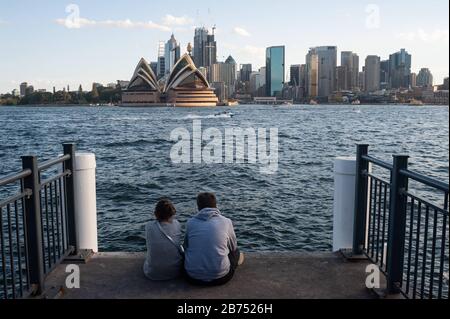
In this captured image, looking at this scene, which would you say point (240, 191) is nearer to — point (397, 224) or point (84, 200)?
point (84, 200)

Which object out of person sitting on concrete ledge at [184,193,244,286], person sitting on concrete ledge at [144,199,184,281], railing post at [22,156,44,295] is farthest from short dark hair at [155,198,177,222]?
railing post at [22,156,44,295]

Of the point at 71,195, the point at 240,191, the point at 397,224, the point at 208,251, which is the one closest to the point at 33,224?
the point at 71,195

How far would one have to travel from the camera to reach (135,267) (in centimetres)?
459

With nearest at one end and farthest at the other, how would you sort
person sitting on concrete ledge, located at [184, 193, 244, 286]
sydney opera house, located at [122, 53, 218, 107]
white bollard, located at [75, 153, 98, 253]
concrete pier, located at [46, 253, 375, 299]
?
concrete pier, located at [46, 253, 375, 299] < person sitting on concrete ledge, located at [184, 193, 244, 286] < white bollard, located at [75, 153, 98, 253] < sydney opera house, located at [122, 53, 218, 107]

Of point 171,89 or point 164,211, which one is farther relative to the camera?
point 171,89

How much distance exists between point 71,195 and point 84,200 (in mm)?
186

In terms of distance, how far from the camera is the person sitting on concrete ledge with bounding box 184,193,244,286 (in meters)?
4.04

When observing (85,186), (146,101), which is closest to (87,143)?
(85,186)

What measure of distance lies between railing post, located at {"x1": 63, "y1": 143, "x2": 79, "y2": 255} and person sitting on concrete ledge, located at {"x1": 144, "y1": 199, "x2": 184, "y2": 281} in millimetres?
1001

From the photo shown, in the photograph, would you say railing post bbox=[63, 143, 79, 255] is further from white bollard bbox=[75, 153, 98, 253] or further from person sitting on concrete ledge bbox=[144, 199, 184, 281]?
person sitting on concrete ledge bbox=[144, 199, 184, 281]

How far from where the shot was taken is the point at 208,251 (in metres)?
4.05

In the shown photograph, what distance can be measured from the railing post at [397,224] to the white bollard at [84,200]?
2.98 metres
